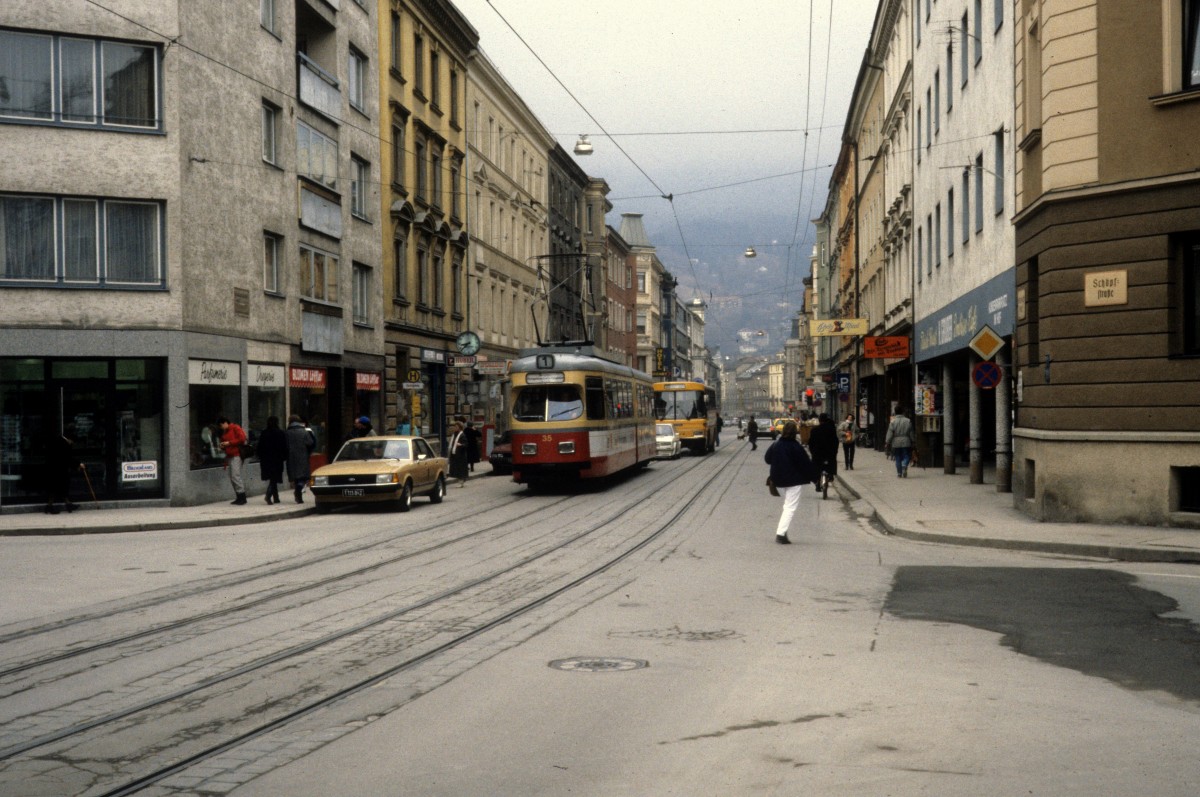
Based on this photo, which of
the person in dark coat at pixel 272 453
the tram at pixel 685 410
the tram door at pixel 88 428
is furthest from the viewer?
the tram at pixel 685 410

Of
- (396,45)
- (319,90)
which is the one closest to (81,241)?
(319,90)

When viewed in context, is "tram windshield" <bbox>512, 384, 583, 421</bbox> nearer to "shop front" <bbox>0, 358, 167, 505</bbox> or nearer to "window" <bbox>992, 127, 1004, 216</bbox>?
"shop front" <bbox>0, 358, 167, 505</bbox>

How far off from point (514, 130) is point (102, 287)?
34.1 meters

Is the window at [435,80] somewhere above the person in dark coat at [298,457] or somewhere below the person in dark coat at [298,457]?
above

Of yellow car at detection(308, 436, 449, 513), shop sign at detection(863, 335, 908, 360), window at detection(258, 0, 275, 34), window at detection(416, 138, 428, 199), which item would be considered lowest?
yellow car at detection(308, 436, 449, 513)

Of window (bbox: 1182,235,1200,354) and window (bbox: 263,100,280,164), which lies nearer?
window (bbox: 1182,235,1200,354)

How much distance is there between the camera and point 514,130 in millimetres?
56562

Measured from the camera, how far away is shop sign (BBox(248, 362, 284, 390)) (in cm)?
2864

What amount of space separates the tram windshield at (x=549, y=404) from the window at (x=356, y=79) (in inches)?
480

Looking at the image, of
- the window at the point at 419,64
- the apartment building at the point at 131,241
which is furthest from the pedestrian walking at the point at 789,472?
the window at the point at 419,64

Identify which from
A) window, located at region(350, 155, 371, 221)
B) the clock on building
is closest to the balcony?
window, located at region(350, 155, 371, 221)

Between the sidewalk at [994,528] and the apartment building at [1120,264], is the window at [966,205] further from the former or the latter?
the apartment building at [1120,264]

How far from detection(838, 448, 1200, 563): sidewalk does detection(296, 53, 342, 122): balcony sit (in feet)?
54.2

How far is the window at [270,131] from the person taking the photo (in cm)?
2952
